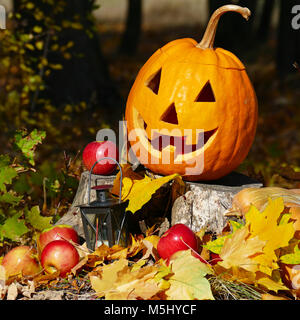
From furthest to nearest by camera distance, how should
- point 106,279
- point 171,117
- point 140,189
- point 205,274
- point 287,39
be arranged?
point 287,39 → point 171,117 → point 140,189 → point 106,279 → point 205,274

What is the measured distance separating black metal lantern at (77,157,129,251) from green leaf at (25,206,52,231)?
40cm

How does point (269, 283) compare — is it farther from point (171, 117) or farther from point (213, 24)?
point (213, 24)

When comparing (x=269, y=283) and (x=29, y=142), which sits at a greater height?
(x=29, y=142)

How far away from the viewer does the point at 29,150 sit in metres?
3.09

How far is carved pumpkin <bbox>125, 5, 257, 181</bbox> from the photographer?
2.71 m

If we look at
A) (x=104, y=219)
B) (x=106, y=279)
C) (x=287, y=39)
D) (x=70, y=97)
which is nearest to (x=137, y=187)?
(x=104, y=219)

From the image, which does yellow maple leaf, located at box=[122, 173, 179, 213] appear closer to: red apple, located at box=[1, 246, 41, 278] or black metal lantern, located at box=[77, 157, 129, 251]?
black metal lantern, located at box=[77, 157, 129, 251]

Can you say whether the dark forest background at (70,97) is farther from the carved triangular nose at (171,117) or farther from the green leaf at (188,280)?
the green leaf at (188,280)

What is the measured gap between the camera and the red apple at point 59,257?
2.47m

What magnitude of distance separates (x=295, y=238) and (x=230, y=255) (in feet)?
1.33

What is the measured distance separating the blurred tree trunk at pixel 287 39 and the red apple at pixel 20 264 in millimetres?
6790

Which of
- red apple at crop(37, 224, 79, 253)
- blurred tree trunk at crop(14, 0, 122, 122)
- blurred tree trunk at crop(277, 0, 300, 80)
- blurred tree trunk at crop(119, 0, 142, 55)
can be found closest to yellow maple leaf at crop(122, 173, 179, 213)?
red apple at crop(37, 224, 79, 253)

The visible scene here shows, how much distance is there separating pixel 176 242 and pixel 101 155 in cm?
90

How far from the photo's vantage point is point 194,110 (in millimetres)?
2697
